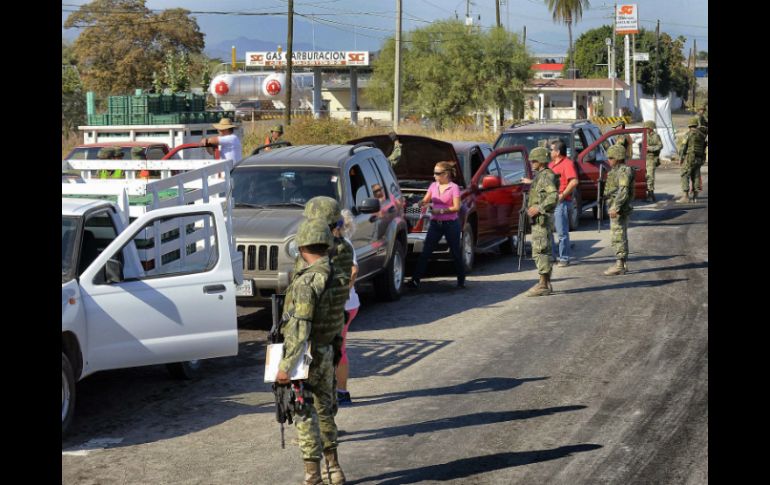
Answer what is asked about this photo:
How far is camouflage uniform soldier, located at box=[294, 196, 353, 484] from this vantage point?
6.94 m

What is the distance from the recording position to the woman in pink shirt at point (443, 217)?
48.1 feet

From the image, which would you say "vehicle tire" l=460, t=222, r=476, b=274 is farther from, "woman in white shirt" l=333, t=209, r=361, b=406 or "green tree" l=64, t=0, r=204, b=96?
"green tree" l=64, t=0, r=204, b=96

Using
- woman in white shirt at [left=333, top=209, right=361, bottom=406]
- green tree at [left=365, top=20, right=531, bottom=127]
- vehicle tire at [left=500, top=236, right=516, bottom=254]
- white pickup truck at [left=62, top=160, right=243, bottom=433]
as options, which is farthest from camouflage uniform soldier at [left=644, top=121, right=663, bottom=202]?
green tree at [left=365, top=20, right=531, bottom=127]

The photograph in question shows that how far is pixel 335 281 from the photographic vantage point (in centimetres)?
695

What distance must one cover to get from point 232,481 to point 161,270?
320 cm

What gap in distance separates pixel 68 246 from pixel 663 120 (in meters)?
37.4

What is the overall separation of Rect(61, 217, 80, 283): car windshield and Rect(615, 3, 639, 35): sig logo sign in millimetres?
85762

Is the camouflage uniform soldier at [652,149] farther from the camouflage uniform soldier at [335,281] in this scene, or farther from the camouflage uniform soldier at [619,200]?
the camouflage uniform soldier at [335,281]

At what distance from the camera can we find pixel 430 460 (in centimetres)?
765

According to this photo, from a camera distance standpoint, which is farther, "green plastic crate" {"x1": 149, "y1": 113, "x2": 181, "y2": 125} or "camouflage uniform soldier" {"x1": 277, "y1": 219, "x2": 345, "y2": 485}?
"green plastic crate" {"x1": 149, "y1": 113, "x2": 181, "y2": 125}

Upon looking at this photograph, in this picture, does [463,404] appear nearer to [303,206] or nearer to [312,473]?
[312,473]

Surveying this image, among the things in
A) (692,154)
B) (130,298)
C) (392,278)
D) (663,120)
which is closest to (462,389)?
(130,298)
